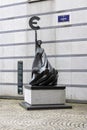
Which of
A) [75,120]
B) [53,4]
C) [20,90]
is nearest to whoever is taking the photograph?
[75,120]

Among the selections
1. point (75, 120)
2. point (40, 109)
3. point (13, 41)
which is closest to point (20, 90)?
point (13, 41)

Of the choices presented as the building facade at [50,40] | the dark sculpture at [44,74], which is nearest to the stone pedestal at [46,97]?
the dark sculpture at [44,74]

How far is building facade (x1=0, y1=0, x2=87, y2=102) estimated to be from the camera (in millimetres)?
14461

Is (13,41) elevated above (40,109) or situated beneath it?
elevated above

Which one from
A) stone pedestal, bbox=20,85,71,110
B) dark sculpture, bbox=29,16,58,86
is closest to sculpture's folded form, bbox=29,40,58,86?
dark sculpture, bbox=29,16,58,86

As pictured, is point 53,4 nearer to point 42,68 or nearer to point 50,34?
point 50,34

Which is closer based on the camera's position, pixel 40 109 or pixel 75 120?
pixel 75 120

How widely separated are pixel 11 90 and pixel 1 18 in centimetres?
373

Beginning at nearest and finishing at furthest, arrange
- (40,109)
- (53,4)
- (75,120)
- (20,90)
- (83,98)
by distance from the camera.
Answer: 1. (75,120)
2. (40,109)
3. (83,98)
4. (53,4)
5. (20,90)

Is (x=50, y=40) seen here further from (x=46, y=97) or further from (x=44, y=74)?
(x=46, y=97)

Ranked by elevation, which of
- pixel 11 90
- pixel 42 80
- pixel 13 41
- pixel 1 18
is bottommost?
pixel 11 90

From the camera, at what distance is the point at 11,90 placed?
16766mm

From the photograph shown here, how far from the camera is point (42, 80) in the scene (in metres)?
12.2

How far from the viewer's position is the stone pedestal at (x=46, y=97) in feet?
39.3
